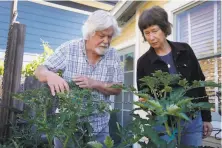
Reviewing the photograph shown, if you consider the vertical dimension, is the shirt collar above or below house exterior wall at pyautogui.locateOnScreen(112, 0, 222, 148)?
below

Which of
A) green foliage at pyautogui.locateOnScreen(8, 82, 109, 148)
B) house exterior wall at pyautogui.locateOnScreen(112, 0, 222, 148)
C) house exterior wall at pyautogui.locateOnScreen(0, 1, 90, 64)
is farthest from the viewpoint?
house exterior wall at pyautogui.locateOnScreen(0, 1, 90, 64)

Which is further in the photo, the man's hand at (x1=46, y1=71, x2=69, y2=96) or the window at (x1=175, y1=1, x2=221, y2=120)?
the window at (x1=175, y1=1, x2=221, y2=120)

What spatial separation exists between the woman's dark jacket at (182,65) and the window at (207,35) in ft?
5.05

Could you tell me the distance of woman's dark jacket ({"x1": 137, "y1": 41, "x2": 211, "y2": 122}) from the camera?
1.77 meters

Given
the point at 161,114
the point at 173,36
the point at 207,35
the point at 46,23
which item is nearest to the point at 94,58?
the point at 161,114

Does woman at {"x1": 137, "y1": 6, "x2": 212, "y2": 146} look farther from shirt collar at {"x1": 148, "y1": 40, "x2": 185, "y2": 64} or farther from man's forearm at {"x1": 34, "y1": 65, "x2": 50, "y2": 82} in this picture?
man's forearm at {"x1": 34, "y1": 65, "x2": 50, "y2": 82}

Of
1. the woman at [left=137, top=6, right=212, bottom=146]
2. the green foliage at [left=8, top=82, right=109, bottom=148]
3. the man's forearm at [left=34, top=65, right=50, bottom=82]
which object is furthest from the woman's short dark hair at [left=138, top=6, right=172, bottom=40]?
the green foliage at [left=8, top=82, right=109, bottom=148]

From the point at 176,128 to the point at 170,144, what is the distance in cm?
14

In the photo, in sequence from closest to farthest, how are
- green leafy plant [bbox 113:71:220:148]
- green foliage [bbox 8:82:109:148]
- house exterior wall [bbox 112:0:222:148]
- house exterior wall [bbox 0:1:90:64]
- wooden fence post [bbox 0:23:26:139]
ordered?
Result: green leafy plant [bbox 113:71:220:148], green foliage [bbox 8:82:109:148], wooden fence post [bbox 0:23:26:139], house exterior wall [bbox 112:0:222:148], house exterior wall [bbox 0:1:90:64]

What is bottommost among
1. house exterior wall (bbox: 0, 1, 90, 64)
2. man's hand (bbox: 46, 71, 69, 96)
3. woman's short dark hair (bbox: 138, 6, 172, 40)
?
man's hand (bbox: 46, 71, 69, 96)

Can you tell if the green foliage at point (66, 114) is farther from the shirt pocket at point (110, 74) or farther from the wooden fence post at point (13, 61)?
the wooden fence post at point (13, 61)

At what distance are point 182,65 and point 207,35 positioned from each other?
1.95m

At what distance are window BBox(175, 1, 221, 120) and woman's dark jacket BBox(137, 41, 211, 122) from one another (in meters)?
1.54

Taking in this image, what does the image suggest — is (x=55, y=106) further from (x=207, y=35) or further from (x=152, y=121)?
(x=207, y=35)
